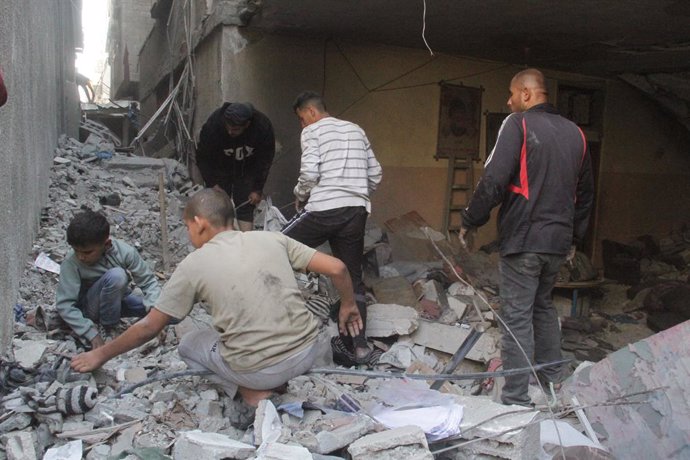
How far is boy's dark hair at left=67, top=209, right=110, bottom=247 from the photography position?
3.61 m

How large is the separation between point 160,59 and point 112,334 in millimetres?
10287

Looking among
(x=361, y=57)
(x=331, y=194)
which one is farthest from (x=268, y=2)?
(x=331, y=194)

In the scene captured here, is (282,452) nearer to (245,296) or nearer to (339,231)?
(245,296)

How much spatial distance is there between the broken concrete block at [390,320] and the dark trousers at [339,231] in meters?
0.51

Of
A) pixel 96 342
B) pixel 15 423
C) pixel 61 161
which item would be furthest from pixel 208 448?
pixel 61 161

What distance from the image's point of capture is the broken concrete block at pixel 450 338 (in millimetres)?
5109

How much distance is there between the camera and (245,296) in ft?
9.69

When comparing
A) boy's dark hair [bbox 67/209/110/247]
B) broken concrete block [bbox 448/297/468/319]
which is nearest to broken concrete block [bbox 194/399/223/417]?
boy's dark hair [bbox 67/209/110/247]

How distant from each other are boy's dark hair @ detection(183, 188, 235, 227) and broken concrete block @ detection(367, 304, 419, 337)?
2413 millimetres

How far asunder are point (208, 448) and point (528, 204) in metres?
2.24

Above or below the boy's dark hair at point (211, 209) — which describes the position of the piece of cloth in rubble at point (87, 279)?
below

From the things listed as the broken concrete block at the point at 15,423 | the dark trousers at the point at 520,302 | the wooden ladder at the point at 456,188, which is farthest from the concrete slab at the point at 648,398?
the wooden ladder at the point at 456,188

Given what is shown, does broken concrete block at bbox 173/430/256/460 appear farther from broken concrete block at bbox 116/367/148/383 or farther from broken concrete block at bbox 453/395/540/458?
broken concrete block at bbox 453/395/540/458

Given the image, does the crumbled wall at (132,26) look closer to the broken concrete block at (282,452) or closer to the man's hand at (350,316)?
the man's hand at (350,316)
